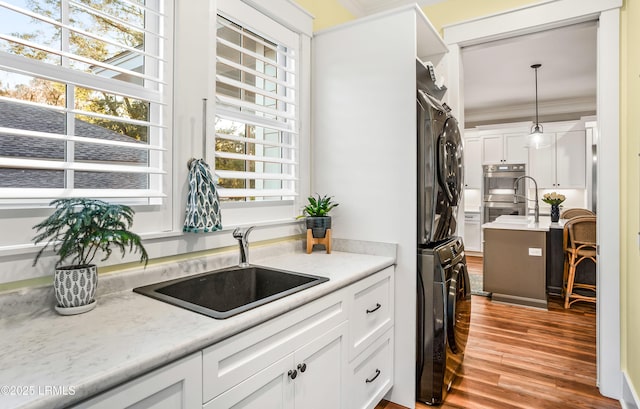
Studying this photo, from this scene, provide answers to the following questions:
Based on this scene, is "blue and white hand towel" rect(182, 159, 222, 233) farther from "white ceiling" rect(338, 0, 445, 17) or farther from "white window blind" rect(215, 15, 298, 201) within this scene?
"white ceiling" rect(338, 0, 445, 17)

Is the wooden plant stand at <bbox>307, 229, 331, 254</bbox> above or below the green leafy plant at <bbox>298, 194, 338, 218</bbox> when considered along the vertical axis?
below

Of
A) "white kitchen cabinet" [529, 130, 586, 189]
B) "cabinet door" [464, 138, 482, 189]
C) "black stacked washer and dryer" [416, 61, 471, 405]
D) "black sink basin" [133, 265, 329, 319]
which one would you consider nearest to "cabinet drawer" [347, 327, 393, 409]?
"black stacked washer and dryer" [416, 61, 471, 405]

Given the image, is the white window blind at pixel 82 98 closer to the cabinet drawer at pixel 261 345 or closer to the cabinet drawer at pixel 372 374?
the cabinet drawer at pixel 261 345

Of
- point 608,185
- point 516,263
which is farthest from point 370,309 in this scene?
point 516,263

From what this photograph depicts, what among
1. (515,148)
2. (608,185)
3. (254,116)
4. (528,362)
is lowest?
(528,362)

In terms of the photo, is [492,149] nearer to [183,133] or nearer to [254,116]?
[254,116]

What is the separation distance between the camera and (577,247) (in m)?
3.97

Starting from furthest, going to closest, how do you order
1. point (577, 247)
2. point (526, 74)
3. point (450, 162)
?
1. point (526, 74)
2. point (577, 247)
3. point (450, 162)

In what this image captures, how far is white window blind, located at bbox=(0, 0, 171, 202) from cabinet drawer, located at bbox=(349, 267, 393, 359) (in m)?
1.02

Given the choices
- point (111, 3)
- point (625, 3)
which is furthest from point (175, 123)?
point (625, 3)

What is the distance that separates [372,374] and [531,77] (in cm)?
522

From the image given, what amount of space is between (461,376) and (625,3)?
2518mm

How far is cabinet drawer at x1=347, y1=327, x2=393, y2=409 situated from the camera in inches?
66.6

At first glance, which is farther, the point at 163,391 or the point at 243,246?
the point at 243,246
